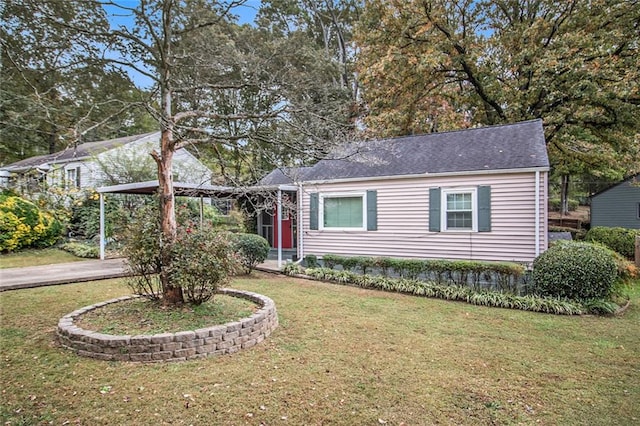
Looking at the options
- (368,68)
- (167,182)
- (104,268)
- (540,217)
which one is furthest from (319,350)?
(368,68)

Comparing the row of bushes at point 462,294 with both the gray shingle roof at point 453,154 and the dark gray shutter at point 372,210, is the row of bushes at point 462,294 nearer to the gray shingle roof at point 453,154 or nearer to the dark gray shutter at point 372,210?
the dark gray shutter at point 372,210

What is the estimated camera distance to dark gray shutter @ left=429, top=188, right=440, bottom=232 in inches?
363

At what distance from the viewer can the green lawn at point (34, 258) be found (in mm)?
10836

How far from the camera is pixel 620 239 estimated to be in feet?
40.5

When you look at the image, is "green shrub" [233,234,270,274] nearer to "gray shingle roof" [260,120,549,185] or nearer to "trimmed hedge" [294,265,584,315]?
"trimmed hedge" [294,265,584,315]

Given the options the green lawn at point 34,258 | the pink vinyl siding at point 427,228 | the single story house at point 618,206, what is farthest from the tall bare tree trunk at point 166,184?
the single story house at point 618,206

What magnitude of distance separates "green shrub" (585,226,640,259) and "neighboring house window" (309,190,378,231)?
8097mm

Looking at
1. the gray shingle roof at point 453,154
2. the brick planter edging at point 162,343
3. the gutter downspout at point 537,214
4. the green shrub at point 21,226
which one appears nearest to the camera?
the brick planter edging at point 162,343

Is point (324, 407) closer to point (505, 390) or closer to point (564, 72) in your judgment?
point (505, 390)

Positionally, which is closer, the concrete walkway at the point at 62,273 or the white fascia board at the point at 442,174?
the concrete walkway at the point at 62,273

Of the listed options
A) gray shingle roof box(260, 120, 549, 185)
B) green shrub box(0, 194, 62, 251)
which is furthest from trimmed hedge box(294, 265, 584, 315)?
green shrub box(0, 194, 62, 251)

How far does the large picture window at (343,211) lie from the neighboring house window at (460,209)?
211 centimetres

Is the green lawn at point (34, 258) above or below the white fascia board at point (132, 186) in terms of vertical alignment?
below

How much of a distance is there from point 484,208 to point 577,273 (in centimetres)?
254
